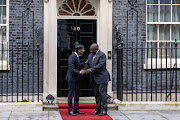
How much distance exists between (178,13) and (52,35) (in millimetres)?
3839

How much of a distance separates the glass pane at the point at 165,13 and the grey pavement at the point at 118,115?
3.05m

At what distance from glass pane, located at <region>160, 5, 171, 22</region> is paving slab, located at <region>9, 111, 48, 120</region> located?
4574mm

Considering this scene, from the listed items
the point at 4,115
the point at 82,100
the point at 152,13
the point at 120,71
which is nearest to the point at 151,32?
the point at 152,13

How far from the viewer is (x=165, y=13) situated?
1212 cm

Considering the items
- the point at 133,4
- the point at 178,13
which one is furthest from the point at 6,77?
the point at 178,13

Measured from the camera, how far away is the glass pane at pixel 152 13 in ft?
39.4

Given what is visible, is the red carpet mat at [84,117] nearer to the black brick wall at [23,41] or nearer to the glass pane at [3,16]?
the black brick wall at [23,41]

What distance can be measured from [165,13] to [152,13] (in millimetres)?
411

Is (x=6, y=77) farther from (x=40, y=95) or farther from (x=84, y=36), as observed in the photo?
(x=84, y=36)

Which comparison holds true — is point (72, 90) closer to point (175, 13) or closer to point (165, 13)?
point (165, 13)

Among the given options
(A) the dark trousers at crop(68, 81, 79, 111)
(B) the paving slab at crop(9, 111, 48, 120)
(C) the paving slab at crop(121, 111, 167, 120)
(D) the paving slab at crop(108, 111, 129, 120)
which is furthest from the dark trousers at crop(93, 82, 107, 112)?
(B) the paving slab at crop(9, 111, 48, 120)

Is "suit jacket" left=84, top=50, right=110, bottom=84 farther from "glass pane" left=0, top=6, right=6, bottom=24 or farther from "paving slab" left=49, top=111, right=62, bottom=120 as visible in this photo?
"glass pane" left=0, top=6, right=6, bottom=24

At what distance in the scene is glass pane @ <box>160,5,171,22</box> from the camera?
39.8 feet

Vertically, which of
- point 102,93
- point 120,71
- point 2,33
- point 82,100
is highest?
point 2,33
